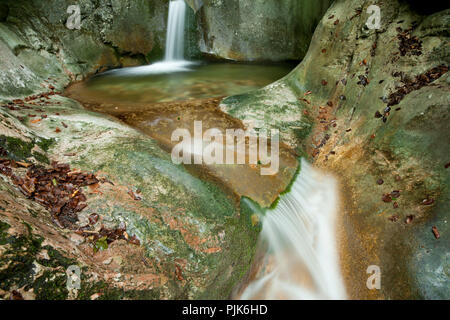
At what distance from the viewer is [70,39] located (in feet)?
34.5

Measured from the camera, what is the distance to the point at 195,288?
10.0 ft

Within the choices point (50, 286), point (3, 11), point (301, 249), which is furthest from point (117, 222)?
point (3, 11)

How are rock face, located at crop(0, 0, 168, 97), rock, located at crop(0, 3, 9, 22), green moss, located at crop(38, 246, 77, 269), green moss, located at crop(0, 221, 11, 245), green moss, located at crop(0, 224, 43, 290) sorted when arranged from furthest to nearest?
1. rock, located at crop(0, 3, 9, 22)
2. rock face, located at crop(0, 0, 168, 97)
3. green moss, located at crop(38, 246, 77, 269)
4. green moss, located at crop(0, 221, 11, 245)
5. green moss, located at crop(0, 224, 43, 290)

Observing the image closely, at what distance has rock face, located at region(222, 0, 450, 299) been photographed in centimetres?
318

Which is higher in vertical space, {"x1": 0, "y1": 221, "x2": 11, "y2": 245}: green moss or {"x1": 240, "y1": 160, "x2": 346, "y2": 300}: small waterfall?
{"x1": 0, "y1": 221, "x2": 11, "y2": 245}: green moss

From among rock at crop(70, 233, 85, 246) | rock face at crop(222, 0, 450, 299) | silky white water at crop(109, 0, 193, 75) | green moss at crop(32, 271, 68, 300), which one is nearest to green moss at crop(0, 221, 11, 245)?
green moss at crop(32, 271, 68, 300)

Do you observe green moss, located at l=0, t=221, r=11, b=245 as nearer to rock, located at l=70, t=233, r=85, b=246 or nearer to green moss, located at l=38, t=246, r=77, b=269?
green moss, located at l=38, t=246, r=77, b=269

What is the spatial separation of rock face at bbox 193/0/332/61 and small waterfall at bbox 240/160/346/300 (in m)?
10.5

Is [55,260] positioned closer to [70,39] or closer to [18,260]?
[18,260]

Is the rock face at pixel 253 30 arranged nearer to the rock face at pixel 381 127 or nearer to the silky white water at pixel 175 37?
the silky white water at pixel 175 37

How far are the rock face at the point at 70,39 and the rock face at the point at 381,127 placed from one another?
19.9 feet

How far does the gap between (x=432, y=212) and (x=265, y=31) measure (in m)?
12.6

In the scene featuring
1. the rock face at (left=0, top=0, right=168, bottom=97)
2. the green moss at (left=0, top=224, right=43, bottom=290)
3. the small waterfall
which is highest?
the rock face at (left=0, top=0, right=168, bottom=97)
